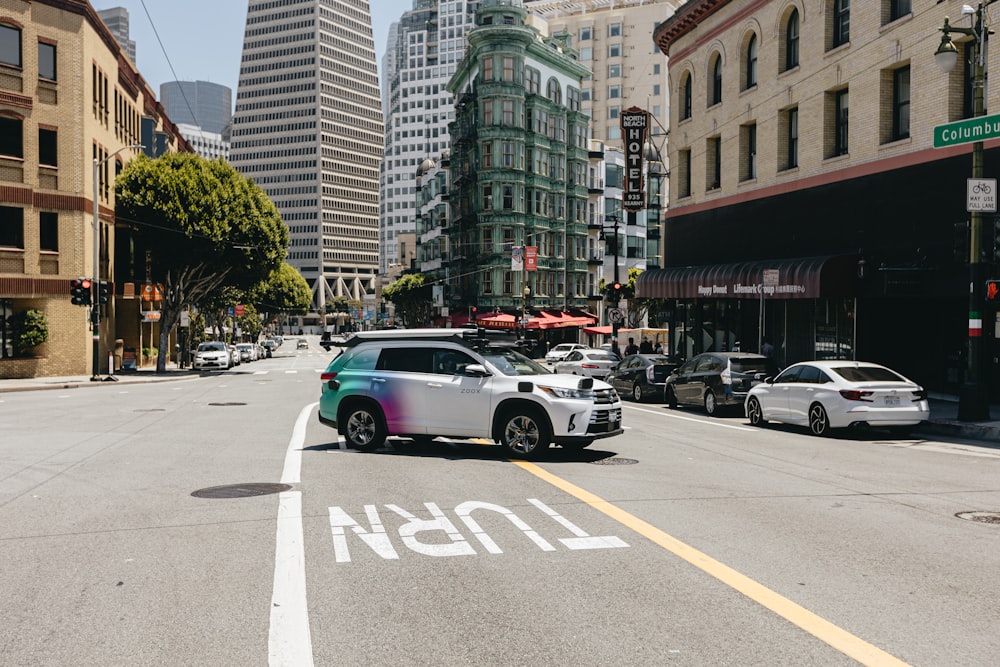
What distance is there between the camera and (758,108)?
34031mm

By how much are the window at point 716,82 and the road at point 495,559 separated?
2643 cm

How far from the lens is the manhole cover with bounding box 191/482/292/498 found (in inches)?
423

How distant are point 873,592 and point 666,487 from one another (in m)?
4.67

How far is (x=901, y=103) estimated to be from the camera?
86.4 feet

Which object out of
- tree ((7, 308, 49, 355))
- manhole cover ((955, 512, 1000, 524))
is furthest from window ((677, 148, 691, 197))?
manhole cover ((955, 512, 1000, 524))

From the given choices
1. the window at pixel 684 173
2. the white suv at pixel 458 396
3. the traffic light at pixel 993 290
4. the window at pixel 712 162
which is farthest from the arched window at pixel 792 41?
the white suv at pixel 458 396

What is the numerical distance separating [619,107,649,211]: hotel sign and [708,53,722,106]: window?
4883 millimetres

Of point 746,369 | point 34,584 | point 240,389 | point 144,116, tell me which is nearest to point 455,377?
point 34,584

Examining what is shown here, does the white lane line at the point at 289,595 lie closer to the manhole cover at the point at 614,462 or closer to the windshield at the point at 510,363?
the windshield at the point at 510,363

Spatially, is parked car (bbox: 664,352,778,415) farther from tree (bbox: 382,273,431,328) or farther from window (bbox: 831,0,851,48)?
tree (bbox: 382,273,431,328)

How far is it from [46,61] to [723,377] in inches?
1351

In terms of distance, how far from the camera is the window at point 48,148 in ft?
133

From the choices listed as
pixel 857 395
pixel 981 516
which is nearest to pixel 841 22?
pixel 857 395

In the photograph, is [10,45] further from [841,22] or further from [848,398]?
[848,398]
